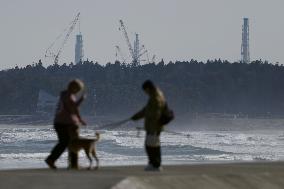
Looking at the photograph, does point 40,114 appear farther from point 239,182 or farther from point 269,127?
point 239,182

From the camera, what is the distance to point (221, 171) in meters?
16.7

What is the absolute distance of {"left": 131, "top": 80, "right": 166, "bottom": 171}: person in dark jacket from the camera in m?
15.9

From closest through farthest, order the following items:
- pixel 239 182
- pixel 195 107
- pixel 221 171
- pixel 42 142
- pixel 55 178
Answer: pixel 55 178 → pixel 239 182 → pixel 221 171 → pixel 42 142 → pixel 195 107

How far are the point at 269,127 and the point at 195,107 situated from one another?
118 feet

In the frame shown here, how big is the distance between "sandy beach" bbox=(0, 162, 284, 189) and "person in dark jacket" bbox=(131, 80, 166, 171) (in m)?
0.30

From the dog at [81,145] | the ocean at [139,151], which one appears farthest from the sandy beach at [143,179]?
the ocean at [139,151]

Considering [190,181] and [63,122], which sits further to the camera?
[63,122]

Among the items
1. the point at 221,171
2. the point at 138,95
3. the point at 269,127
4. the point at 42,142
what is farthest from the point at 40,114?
the point at 221,171

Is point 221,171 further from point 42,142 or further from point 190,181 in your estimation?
point 42,142

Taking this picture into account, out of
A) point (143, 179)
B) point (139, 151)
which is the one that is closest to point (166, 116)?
point (143, 179)

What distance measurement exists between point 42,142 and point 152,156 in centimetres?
5203

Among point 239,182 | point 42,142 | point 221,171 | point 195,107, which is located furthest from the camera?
Result: point 195,107

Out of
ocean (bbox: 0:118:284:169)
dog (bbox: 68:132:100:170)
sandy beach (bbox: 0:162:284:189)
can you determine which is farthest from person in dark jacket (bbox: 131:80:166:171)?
ocean (bbox: 0:118:284:169)

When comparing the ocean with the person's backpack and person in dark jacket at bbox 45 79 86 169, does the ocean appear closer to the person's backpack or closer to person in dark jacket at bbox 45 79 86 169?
the person's backpack
